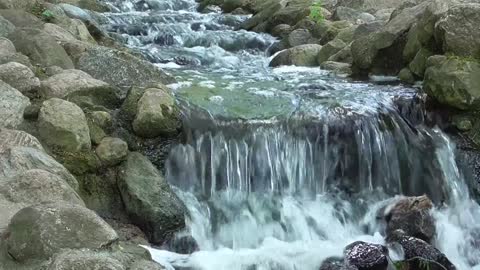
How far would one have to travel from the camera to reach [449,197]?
714cm

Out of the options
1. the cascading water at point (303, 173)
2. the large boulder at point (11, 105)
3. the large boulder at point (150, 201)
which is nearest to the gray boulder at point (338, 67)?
the cascading water at point (303, 173)

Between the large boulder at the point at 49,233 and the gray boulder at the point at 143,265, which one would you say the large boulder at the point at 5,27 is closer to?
the large boulder at the point at 49,233

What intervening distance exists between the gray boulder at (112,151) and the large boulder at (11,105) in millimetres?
863

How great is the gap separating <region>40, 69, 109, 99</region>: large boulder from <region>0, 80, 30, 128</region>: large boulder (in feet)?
1.20

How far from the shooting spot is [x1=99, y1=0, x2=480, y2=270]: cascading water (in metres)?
6.25

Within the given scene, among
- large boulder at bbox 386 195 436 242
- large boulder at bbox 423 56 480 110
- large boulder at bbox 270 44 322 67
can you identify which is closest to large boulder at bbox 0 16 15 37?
large boulder at bbox 270 44 322 67

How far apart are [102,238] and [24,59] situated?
13.4ft

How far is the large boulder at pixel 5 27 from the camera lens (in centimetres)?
788

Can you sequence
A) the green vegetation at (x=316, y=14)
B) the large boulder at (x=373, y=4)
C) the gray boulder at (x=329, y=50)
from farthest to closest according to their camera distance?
the large boulder at (x=373, y=4) < the green vegetation at (x=316, y=14) < the gray boulder at (x=329, y=50)

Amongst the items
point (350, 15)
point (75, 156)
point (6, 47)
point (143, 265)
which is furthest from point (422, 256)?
point (350, 15)

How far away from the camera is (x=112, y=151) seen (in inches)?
238

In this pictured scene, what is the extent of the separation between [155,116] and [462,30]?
4469 millimetres

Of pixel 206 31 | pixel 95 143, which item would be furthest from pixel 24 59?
pixel 206 31

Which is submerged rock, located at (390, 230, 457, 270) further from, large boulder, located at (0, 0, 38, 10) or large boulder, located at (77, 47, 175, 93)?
large boulder, located at (0, 0, 38, 10)
